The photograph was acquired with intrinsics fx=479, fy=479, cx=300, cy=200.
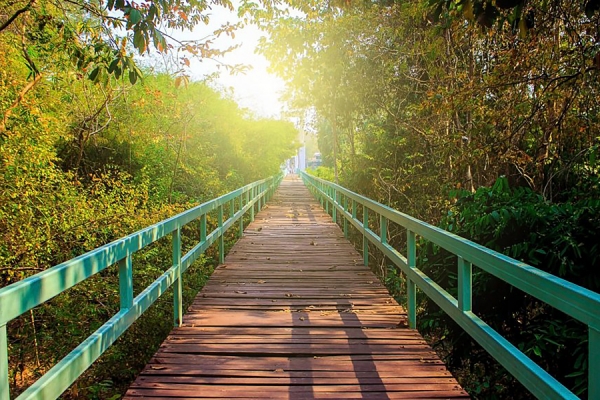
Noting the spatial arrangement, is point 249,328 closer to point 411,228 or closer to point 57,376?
point 411,228

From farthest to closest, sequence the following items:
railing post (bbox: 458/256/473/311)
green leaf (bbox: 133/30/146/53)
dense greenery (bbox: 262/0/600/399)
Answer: dense greenery (bbox: 262/0/600/399)
green leaf (bbox: 133/30/146/53)
railing post (bbox: 458/256/473/311)

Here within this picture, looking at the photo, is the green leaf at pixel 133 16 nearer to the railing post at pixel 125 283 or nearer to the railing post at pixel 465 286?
the railing post at pixel 125 283

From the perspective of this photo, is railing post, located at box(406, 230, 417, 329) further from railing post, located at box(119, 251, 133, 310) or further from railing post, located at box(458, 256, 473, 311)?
railing post, located at box(119, 251, 133, 310)

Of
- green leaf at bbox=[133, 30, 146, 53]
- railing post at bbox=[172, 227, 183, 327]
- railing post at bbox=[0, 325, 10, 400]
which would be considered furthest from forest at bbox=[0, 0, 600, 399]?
railing post at bbox=[0, 325, 10, 400]

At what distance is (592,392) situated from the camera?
1.79 metres

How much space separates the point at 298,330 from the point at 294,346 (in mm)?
424

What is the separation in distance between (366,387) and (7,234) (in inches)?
312

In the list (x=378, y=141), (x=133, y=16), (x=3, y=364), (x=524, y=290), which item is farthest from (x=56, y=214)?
(x=378, y=141)

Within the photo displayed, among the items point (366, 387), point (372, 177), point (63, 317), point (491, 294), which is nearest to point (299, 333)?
point (366, 387)

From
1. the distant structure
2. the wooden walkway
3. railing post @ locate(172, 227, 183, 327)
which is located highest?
the distant structure

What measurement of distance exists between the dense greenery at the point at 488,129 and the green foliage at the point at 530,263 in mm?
15

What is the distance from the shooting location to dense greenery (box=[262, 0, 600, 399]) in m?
4.10

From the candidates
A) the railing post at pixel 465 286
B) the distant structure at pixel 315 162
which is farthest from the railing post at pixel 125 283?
the distant structure at pixel 315 162

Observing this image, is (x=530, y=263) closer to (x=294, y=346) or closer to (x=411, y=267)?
(x=411, y=267)
